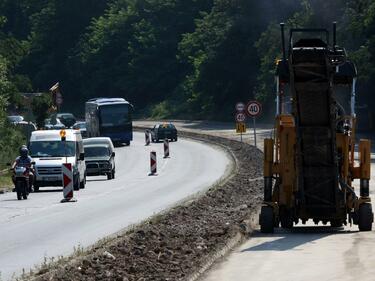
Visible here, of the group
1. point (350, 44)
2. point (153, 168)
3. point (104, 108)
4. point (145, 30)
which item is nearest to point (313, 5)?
point (350, 44)

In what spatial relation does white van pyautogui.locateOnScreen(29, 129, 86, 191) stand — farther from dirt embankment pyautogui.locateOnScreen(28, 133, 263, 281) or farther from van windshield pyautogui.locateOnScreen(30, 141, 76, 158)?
dirt embankment pyautogui.locateOnScreen(28, 133, 263, 281)

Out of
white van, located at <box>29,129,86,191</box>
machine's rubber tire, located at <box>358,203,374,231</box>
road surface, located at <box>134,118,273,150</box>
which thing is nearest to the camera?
machine's rubber tire, located at <box>358,203,374,231</box>

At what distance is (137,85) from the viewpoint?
447ft

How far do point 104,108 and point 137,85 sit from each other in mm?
48410

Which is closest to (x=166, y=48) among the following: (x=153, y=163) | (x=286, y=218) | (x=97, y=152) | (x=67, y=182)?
(x=153, y=163)

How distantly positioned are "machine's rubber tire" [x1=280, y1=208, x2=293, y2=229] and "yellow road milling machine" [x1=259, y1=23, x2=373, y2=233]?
1.0 inches

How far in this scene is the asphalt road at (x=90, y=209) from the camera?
22.1m

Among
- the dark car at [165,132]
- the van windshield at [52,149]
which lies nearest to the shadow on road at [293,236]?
the van windshield at [52,149]

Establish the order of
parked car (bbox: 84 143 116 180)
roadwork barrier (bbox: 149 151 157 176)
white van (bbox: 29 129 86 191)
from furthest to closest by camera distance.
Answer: roadwork barrier (bbox: 149 151 157 176), parked car (bbox: 84 143 116 180), white van (bbox: 29 129 86 191)

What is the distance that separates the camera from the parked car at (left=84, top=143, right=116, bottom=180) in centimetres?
5441

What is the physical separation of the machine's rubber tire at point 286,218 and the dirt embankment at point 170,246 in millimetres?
893

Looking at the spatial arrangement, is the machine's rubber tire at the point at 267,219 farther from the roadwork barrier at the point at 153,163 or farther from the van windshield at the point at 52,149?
the roadwork barrier at the point at 153,163

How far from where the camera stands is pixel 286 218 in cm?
2425

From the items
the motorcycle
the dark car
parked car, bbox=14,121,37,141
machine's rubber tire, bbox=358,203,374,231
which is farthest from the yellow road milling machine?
the dark car
